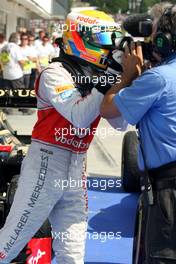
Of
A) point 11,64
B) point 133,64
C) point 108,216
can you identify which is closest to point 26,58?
point 11,64

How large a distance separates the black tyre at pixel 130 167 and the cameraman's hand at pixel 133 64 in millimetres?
3835

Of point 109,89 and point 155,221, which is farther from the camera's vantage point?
point 109,89

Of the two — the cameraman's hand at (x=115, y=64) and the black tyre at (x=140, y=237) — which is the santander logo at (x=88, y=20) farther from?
the black tyre at (x=140, y=237)

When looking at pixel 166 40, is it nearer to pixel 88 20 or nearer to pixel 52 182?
pixel 88 20

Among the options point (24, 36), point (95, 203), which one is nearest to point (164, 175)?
point (95, 203)

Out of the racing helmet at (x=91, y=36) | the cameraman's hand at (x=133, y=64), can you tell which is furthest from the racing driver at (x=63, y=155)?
the cameraman's hand at (x=133, y=64)

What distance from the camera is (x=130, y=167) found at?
6535 mm

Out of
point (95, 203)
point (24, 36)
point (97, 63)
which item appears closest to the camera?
point (97, 63)

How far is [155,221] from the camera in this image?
2605mm

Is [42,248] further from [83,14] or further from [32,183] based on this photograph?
[83,14]

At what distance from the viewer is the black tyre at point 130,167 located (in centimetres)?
654

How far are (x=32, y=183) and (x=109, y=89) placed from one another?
0.75m

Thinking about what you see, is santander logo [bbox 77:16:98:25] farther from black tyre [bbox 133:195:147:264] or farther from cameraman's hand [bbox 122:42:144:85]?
black tyre [bbox 133:195:147:264]

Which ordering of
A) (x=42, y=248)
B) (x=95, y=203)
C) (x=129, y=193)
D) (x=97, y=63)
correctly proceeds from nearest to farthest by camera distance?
(x=97, y=63) < (x=42, y=248) < (x=95, y=203) < (x=129, y=193)
